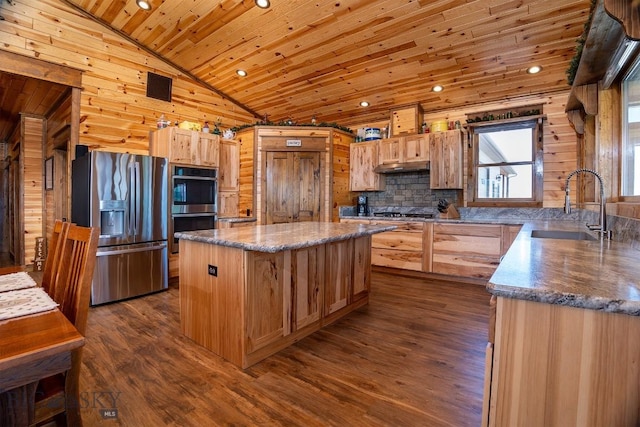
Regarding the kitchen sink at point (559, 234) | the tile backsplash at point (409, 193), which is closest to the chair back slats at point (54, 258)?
the kitchen sink at point (559, 234)

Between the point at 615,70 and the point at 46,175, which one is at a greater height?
the point at 615,70

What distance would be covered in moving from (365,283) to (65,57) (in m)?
4.65

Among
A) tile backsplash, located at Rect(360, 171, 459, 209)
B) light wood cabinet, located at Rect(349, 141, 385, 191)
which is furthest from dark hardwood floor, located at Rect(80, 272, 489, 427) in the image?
light wood cabinet, located at Rect(349, 141, 385, 191)

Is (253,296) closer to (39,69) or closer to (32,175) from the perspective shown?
(39,69)

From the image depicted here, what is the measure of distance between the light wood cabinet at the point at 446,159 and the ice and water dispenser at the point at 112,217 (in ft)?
13.8

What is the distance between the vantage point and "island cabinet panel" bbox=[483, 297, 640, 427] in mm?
793

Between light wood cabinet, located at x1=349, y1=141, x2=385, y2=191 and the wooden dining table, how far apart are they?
4736 millimetres

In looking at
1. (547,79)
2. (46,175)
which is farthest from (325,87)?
(46,175)

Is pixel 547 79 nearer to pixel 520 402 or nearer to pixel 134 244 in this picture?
pixel 520 402

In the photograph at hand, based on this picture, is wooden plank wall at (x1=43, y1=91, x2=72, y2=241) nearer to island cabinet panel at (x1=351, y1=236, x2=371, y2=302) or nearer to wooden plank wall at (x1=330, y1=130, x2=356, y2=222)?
wooden plank wall at (x1=330, y1=130, x2=356, y2=222)

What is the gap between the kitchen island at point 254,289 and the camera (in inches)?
81.7

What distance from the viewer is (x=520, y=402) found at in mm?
891

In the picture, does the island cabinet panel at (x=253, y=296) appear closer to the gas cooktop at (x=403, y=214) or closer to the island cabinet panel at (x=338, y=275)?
the island cabinet panel at (x=338, y=275)

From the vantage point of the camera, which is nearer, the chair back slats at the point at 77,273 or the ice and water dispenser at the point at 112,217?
the chair back slats at the point at 77,273
